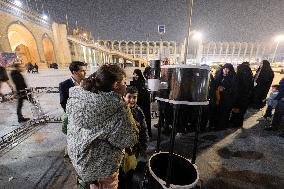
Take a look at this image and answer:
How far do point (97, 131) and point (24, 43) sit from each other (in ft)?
140

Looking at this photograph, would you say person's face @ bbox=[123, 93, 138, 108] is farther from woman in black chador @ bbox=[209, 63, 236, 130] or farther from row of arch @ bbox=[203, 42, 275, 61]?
row of arch @ bbox=[203, 42, 275, 61]

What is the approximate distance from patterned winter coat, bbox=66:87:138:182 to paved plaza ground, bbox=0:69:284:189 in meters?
1.19

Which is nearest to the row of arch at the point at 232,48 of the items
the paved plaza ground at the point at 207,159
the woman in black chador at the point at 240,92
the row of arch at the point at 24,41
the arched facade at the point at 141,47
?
the arched facade at the point at 141,47

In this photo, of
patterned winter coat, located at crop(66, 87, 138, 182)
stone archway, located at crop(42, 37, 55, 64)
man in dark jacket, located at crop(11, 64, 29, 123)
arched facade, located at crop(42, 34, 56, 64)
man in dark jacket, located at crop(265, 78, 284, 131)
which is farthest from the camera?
stone archway, located at crop(42, 37, 55, 64)

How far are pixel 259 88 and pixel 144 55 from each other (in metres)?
94.8

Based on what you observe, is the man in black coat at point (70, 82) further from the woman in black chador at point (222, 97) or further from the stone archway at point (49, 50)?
the stone archway at point (49, 50)

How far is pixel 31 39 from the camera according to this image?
114 feet

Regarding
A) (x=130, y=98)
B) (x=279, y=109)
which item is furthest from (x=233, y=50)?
(x=130, y=98)

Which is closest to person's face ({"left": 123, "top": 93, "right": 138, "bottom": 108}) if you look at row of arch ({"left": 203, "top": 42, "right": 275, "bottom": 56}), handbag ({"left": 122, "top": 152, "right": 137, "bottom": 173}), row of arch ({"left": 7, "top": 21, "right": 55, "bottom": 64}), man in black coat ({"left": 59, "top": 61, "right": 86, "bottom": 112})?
handbag ({"left": 122, "top": 152, "right": 137, "bottom": 173})

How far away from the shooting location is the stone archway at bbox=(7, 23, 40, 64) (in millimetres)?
33231

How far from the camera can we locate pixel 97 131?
147 cm

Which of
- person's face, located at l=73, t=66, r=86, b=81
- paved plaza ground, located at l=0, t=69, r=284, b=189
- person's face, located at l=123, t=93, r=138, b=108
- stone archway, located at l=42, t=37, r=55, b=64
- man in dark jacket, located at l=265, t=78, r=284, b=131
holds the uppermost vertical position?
stone archway, located at l=42, t=37, r=55, b=64

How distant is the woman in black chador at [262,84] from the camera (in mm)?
7219

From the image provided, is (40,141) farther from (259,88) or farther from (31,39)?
(31,39)
